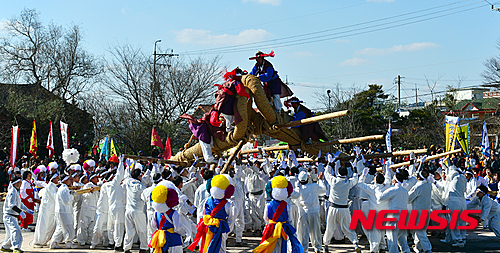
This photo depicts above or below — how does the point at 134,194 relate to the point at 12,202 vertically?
above

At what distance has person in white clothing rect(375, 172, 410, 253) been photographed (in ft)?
26.3

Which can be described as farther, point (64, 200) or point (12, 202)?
point (64, 200)

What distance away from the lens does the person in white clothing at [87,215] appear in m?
9.41

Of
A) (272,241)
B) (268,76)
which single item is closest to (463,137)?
(268,76)

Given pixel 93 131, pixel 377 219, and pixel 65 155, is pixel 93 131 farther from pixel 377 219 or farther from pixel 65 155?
pixel 377 219

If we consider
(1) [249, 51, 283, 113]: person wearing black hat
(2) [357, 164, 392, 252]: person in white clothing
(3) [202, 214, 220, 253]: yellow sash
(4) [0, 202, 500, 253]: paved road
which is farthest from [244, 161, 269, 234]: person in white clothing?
(3) [202, 214, 220, 253]: yellow sash

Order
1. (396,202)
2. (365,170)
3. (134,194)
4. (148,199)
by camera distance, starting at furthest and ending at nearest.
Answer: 1. (365,170)
2. (134,194)
3. (396,202)
4. (148,199)

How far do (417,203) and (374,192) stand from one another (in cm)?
93

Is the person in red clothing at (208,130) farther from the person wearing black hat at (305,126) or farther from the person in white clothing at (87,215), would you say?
the person in white clothing at (87,215)

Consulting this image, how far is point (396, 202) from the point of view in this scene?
26.4 ft

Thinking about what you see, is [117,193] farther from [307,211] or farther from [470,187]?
[470,187]

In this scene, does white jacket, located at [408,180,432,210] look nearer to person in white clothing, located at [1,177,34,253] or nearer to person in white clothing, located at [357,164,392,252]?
person in white clothing, located at [357,164,392,252]

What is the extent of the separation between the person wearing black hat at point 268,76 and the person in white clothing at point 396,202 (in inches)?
114

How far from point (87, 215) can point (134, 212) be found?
1770 mm
